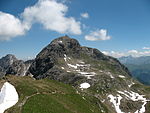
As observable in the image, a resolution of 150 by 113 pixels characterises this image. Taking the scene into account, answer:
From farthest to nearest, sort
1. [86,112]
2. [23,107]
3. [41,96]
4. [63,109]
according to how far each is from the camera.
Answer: [86,112]
[41,96]
[63,109]
[23,107]

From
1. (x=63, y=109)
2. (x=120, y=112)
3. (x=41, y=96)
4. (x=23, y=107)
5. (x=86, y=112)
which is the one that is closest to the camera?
(x=23, y=107)

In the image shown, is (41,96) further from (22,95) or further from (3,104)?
(3,104)

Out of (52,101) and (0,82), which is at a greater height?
(0,82)

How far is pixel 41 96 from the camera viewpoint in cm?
11050

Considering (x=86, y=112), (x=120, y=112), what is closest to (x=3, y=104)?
(x=86, y=112)

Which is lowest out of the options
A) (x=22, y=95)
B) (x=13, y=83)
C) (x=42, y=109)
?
(x=42, y=109)

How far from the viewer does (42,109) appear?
9506cm

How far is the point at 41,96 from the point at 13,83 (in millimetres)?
22609

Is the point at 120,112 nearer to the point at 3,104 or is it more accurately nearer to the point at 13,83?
the point at 13,83

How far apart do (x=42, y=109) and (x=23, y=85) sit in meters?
31.9

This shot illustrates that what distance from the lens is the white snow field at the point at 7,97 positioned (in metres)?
95.3

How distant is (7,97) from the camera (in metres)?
102

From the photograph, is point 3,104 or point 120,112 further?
point 120,112

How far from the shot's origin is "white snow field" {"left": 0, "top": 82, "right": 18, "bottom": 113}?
3751 inches
